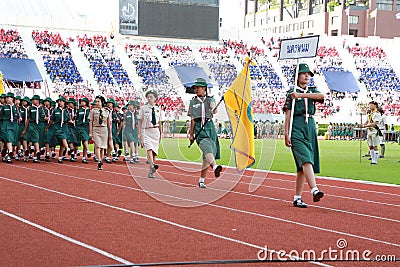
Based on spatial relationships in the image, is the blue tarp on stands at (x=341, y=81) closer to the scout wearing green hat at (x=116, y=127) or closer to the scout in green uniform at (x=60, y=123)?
the scout wearing green hat at (x=116, y=127)

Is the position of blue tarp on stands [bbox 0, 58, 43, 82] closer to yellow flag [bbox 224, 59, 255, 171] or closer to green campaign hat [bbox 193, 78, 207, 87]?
green campaign hat [bbox 193, 78, 207, 87]

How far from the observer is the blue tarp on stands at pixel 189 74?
8901mm

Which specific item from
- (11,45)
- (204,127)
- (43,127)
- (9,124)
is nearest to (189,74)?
(204,127)

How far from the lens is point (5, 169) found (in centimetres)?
1658

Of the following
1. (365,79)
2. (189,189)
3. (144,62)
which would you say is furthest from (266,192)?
(365,79)

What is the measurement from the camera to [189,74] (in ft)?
30.7

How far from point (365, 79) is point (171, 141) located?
178 ft

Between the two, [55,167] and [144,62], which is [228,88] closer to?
[55,167]

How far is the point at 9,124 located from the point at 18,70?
79.3 ft

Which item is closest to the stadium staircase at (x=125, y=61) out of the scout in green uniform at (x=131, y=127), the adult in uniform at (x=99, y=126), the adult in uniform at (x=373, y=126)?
the adult in uniform at (x=373, y=126)

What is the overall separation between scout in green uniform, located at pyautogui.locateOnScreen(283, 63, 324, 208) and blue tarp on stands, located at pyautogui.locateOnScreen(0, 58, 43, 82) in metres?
32.9

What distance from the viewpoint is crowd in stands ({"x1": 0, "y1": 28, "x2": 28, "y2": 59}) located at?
49.1 meters

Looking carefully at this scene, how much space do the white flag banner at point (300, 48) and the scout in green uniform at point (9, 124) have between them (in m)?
10.4

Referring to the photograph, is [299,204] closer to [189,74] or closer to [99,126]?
[189,74]
